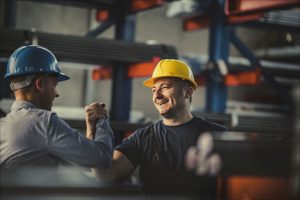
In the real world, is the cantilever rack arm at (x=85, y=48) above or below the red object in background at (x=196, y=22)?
below

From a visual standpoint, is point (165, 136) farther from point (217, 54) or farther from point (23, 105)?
point (217, 54)

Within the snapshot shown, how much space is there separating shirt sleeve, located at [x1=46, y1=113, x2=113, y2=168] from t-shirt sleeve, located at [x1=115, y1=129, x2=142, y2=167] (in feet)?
2.06

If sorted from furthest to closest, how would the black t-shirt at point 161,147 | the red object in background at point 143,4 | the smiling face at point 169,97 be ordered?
the red object in background at point 143,4 → the smiling face at point 169,97 → the black t-shirt at point 161,147

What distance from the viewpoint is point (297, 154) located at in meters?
0.97

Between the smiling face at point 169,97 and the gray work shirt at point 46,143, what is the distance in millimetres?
742

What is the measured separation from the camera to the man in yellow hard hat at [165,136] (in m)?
2.87

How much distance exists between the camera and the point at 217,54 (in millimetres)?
7500

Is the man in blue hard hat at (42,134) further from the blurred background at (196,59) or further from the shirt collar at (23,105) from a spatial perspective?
the blurred background at (196,59)

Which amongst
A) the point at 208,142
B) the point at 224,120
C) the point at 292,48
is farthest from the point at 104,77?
the point at 208,142

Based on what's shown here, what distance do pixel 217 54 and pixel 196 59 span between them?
0.31m

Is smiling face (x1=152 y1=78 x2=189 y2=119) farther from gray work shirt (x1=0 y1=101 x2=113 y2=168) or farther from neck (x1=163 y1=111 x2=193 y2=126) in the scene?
gray work shirt (x1=0 y1=101 x2=113 y2=168)

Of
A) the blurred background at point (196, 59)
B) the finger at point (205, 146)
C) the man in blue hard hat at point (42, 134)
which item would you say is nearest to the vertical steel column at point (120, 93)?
the blurred background at point (196, 59)

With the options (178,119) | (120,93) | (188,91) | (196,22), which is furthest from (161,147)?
(196,22)

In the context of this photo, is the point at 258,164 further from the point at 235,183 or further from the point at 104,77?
the point at 104,77
